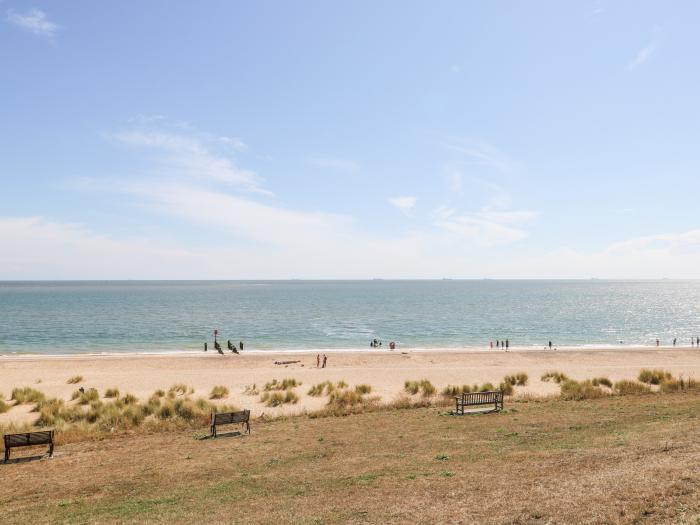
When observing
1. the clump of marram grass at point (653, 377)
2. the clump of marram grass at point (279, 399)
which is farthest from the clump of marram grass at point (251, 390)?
the clump of marram grass at point (653, 377)

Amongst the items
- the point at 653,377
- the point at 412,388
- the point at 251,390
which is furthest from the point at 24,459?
the point at 653,377

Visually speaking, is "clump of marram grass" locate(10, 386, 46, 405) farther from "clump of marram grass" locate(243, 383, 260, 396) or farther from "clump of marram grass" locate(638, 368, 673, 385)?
"clump of marram grass" locate(638, 368, 673, 385)

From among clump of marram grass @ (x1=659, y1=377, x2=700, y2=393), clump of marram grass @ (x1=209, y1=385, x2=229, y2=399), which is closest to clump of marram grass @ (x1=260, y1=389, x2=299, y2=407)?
clump of marram grass @ (x1=209, y1=385, x2=229, y2=399)

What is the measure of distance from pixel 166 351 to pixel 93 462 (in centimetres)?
4120

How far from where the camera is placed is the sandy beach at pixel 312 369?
28.1 meters

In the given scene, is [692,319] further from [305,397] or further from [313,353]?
[305,397]

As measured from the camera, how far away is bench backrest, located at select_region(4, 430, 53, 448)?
13.4 m

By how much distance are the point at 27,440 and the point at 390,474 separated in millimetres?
10948

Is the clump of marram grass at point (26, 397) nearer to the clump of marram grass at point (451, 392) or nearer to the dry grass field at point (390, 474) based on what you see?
the dry grass field at point (390, 474)

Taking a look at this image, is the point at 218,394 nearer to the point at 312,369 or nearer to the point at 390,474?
the point at 312,369

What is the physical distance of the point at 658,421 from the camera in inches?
558

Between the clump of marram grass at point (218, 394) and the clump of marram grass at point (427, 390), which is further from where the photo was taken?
the clump of marram grass at point (218, 394)

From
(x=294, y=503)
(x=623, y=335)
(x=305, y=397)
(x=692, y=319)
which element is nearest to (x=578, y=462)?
(x=294, y=503)

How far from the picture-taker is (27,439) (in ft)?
44.3
